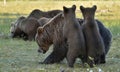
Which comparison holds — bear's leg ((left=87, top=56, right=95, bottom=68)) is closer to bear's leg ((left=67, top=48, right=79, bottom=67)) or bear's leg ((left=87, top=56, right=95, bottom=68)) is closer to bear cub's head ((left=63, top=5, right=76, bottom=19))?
bear's leg ((left=67, top=48, right=79, bottom=67))

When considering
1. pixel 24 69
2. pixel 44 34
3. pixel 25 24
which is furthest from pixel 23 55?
pixel 25 24

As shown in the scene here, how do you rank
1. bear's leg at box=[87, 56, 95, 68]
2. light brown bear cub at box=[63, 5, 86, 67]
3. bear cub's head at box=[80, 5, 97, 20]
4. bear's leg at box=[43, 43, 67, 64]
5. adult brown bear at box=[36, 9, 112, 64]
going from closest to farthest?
light brown bear cub at box=[63, 5, 86, 67] → bear's leg at box=[87, 56, 95, 68] → bear cub's head at box=[80, 5, 97, 20] → bear's leg at box=[43, 43, 67, 64] → adult brown bear at box=[36, 9, 112, 64]

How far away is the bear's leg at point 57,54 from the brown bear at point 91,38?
1.98ft

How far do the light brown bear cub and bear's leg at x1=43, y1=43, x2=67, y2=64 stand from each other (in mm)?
334

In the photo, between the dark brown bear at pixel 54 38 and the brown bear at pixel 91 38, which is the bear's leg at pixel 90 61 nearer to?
the brown bear at pixel 91 38

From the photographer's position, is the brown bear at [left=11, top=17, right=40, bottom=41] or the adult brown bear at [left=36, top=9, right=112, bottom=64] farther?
Answer: the brown bear at [left=11, top=17, right=40, bottom=41]

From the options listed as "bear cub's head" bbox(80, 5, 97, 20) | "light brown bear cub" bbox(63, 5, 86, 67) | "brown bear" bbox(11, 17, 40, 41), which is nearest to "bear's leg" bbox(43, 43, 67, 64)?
"light brown bear cub" bbox(63, 5, 86, 67)

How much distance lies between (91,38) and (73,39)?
37 centimetres

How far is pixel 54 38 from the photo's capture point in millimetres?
9523

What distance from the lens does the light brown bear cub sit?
28.2 feet

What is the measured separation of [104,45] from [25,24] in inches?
273

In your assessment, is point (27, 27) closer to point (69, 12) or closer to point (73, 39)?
point (69, 12)

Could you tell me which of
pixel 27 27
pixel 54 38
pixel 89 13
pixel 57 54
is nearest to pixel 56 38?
pixel 54 38

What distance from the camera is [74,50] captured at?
28.3ft
